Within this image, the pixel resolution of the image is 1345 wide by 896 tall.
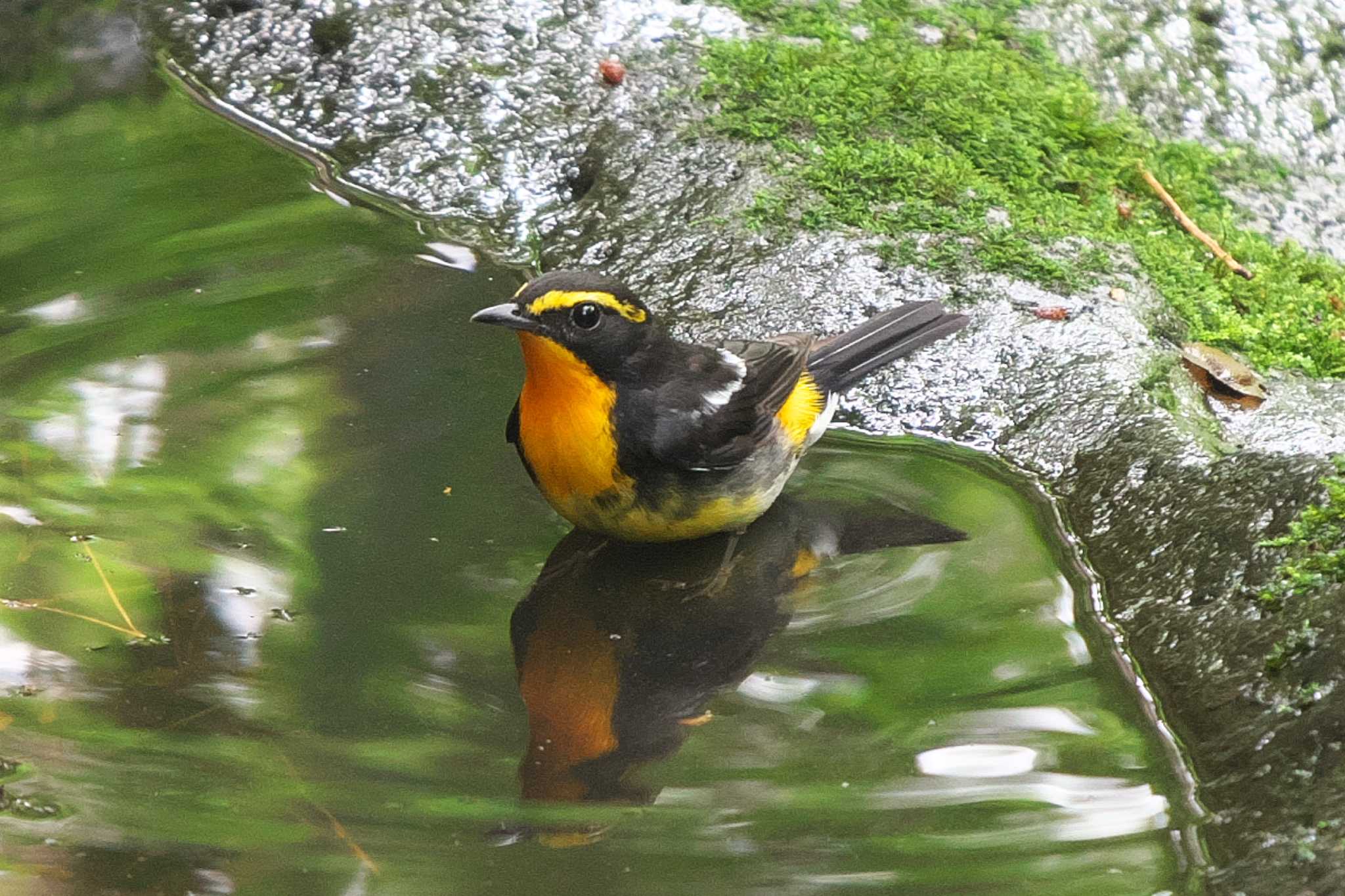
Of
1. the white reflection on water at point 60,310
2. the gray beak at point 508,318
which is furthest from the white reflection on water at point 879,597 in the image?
the white reflection on water at point 60,310

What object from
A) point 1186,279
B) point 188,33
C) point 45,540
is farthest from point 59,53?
point 1186,279

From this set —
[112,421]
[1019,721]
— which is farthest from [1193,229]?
[112,421]

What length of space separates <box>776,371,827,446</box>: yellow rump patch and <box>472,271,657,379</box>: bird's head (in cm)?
61

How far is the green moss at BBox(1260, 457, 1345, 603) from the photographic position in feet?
12.2

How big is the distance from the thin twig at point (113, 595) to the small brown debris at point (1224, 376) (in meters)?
3.55

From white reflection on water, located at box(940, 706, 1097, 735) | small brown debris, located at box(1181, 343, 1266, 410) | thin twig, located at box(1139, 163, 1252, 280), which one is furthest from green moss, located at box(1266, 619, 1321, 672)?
thin twig, located at box(1139, 163, 1252, 280)

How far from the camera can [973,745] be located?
11.8ft

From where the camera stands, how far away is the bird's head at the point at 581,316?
415 cm

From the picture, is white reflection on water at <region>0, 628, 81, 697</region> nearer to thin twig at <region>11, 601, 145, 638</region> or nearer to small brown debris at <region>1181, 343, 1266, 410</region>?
thin twig at <region>11, 601, 145, 638</region>

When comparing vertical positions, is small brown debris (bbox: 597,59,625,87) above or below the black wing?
above

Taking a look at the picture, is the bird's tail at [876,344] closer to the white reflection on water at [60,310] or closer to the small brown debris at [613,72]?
the small brown debris at [613,72]

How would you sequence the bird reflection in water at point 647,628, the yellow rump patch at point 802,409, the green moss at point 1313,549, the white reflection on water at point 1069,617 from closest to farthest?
the bird reflection in water at point 647,628 < the green moss at point 1313,549 < the white reflection on water at point 1069,617 < the yellow rump patch at point 802,409

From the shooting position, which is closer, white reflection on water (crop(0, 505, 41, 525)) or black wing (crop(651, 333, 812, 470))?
white reflection on water (crop(0, 505, 41, 525))

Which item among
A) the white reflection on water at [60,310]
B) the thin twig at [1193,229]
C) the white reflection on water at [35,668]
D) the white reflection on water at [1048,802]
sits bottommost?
the white reflection on water at [60,310]
